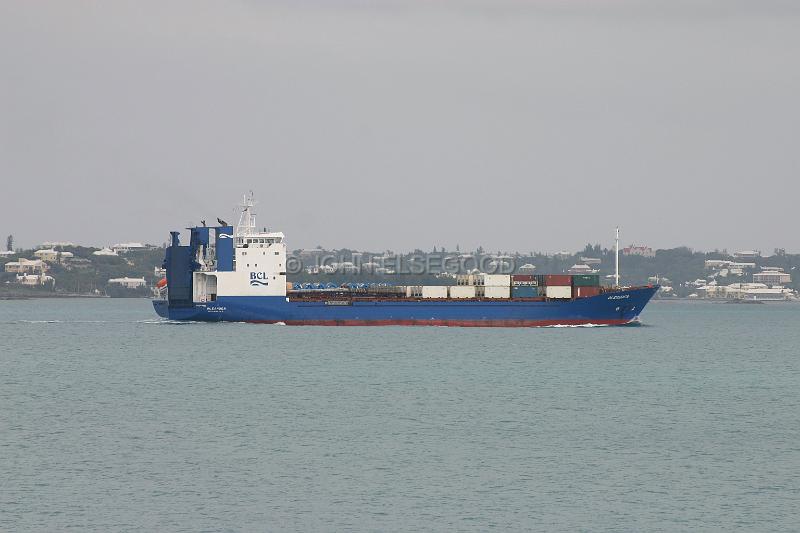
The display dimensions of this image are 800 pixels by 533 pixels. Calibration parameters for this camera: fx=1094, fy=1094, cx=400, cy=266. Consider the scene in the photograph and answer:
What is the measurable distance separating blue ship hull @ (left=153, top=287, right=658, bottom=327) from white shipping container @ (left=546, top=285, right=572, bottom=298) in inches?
67.9

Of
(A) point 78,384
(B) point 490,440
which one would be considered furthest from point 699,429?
(A) point 78,384

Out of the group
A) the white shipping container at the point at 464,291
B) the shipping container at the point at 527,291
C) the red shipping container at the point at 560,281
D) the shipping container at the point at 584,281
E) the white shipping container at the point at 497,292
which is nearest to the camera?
the red shipping container at the point at 560,281

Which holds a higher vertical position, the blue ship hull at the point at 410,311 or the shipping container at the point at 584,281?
the shipping container at the point at 584,281

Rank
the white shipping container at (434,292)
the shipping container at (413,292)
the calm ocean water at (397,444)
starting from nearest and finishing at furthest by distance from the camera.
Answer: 1. the calm ocean water at (397,444)
2. the white shipping container at (434,292)
3. the shipping container at (413,292)

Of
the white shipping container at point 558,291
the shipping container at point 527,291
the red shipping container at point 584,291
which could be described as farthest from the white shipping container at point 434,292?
the red shipping container at point 584,291

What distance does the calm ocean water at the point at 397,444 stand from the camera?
95.9ft

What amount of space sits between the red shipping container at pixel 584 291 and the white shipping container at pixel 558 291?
1.50 ft

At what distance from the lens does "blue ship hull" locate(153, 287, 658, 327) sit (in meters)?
98.1

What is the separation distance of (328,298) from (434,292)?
1003 centimetres

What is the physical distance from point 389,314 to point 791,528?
235ft

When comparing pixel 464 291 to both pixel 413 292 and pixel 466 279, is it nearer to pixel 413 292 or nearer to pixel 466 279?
pixel 466 279

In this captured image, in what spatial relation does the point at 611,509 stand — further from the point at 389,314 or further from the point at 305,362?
the point at 389,314

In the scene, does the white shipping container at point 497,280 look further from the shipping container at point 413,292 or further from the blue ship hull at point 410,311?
the shipping container at point 413,292

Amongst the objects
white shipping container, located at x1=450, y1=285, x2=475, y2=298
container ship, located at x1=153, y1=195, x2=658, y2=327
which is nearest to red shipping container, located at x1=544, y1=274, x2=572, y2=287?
container ship, located at x1=153, y1=195, x2=658, y2=327
